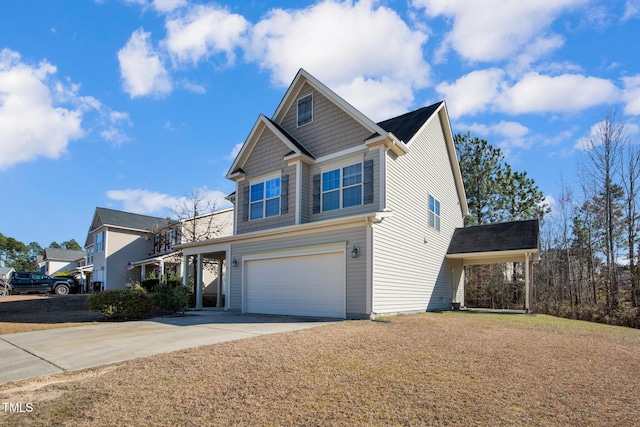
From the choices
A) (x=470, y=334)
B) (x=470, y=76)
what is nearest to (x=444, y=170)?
(x=470, y=76)

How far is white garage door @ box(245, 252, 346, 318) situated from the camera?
1272 cm

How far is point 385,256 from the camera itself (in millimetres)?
12859

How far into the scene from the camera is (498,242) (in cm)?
1783

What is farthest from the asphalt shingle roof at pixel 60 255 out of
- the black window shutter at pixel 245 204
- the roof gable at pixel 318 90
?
the roof gable at pixel 318 90

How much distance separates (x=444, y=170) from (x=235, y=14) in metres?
12.0

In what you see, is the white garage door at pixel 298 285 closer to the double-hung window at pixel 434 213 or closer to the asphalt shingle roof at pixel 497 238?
the double-hung window at pixel 434 213

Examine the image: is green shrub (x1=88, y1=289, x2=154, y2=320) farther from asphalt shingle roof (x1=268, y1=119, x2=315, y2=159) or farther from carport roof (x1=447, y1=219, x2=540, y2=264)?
carport roof (x1=447, y1=219, x2=540, y2=264)

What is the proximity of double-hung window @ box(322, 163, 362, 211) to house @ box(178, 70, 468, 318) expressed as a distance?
0.12ft

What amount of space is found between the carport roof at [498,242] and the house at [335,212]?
119 centimetres

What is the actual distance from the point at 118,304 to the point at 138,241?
71.1 ft

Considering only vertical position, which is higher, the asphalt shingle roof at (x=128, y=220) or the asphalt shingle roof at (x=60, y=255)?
the asphalt shingle roof at (x=128, y=220)

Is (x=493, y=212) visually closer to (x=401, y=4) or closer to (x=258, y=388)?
(x=401, y=4)

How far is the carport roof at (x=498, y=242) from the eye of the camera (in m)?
16.9

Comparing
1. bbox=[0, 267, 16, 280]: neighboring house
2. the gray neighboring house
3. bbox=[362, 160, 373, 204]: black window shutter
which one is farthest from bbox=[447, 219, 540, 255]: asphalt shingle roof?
bbox=[0, 267, 16, 280]: neighboring house
